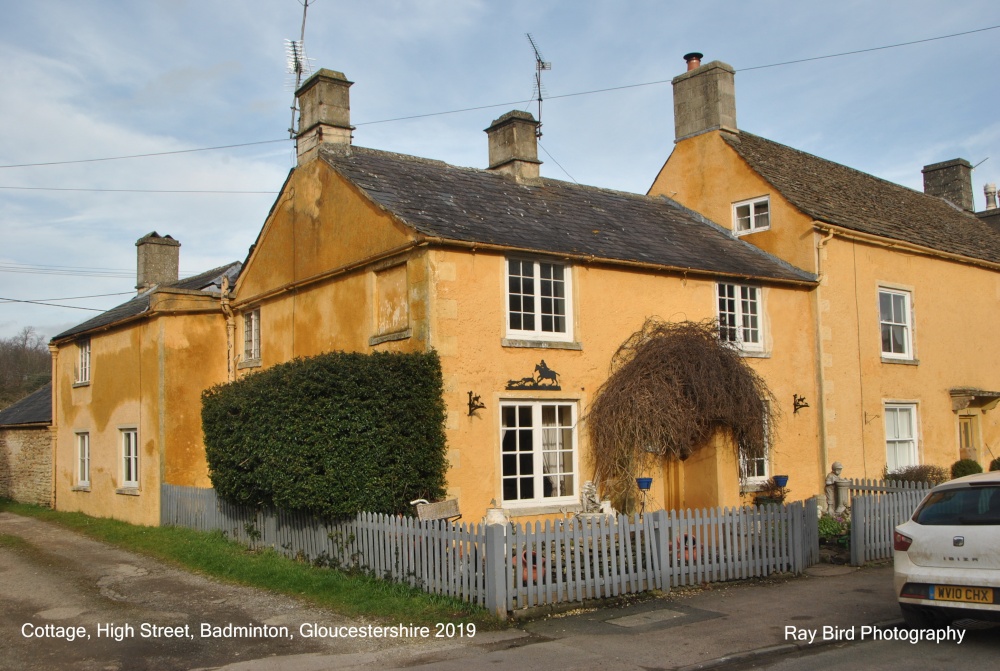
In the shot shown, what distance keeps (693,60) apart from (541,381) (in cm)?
1157

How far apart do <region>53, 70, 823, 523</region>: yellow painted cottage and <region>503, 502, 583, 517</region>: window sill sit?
0.08 ft

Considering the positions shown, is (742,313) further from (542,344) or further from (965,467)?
(965,467)

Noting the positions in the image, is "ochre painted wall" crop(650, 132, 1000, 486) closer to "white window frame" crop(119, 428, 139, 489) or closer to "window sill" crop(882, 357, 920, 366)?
"window sill" crop(882, 357, 920, 366)

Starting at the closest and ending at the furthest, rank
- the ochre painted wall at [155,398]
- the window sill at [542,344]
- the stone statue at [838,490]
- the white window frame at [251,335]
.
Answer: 1. the window sill at [542,344]
2. the stone statue at [838,490]
3. the ochre painted wall at [155,398]
4. the white window frame at [251,335]

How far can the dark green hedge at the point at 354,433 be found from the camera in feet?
39.2

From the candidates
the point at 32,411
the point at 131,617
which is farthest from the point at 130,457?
the point at 131,617

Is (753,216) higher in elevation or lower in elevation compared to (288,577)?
higher

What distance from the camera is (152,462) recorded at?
60.4 feet

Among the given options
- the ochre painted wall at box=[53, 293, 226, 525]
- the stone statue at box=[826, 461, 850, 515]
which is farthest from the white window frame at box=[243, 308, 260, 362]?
the stone statue at box=[826, 461, 850, 515]

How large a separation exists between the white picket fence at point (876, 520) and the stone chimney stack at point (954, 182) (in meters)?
16.2

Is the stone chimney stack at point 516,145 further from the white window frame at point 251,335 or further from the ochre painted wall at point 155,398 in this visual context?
the ochre painted wall at point 155,398

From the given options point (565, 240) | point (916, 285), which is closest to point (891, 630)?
point (565, 240)

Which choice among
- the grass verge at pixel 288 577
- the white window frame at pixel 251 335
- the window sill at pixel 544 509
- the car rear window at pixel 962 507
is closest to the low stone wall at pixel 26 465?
the grass verge at pixel 288 577

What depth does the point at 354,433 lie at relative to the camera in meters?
11.9
